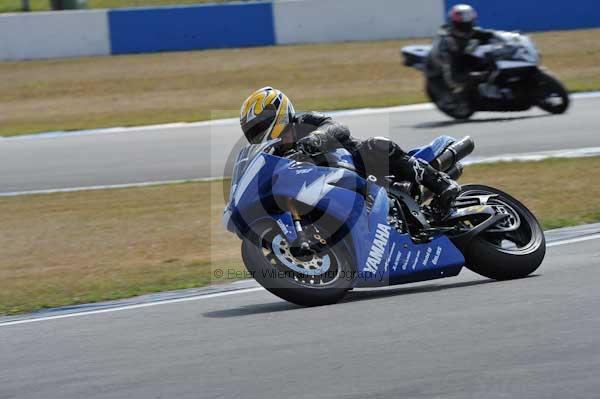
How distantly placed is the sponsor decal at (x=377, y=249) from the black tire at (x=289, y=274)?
4.1 inches

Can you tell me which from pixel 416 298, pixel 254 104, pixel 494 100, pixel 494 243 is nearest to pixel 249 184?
pixel 254 104

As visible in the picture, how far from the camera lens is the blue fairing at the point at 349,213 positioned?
5.61 metres

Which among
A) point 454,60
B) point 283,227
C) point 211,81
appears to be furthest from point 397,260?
point 211,81

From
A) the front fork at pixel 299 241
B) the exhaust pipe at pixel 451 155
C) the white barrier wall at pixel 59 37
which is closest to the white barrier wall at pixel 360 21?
the white barrier wall at pixel 59 37

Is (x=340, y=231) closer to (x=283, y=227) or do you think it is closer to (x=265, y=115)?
(x=283, y=227)

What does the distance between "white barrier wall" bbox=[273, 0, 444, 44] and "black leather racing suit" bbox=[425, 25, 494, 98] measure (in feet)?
22.2

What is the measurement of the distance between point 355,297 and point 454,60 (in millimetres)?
8739

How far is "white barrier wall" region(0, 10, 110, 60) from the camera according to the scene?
20.4 m

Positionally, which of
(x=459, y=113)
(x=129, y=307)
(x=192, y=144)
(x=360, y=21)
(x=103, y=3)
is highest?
(x=129, y=307)

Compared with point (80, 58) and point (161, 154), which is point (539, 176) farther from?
point (80, 58)

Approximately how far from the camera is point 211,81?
Answer: 63.6 feet

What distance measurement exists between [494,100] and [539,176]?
3.89 meters

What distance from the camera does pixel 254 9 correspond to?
20578 millimetres

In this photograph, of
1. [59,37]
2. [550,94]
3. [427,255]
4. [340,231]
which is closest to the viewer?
[340,231]
